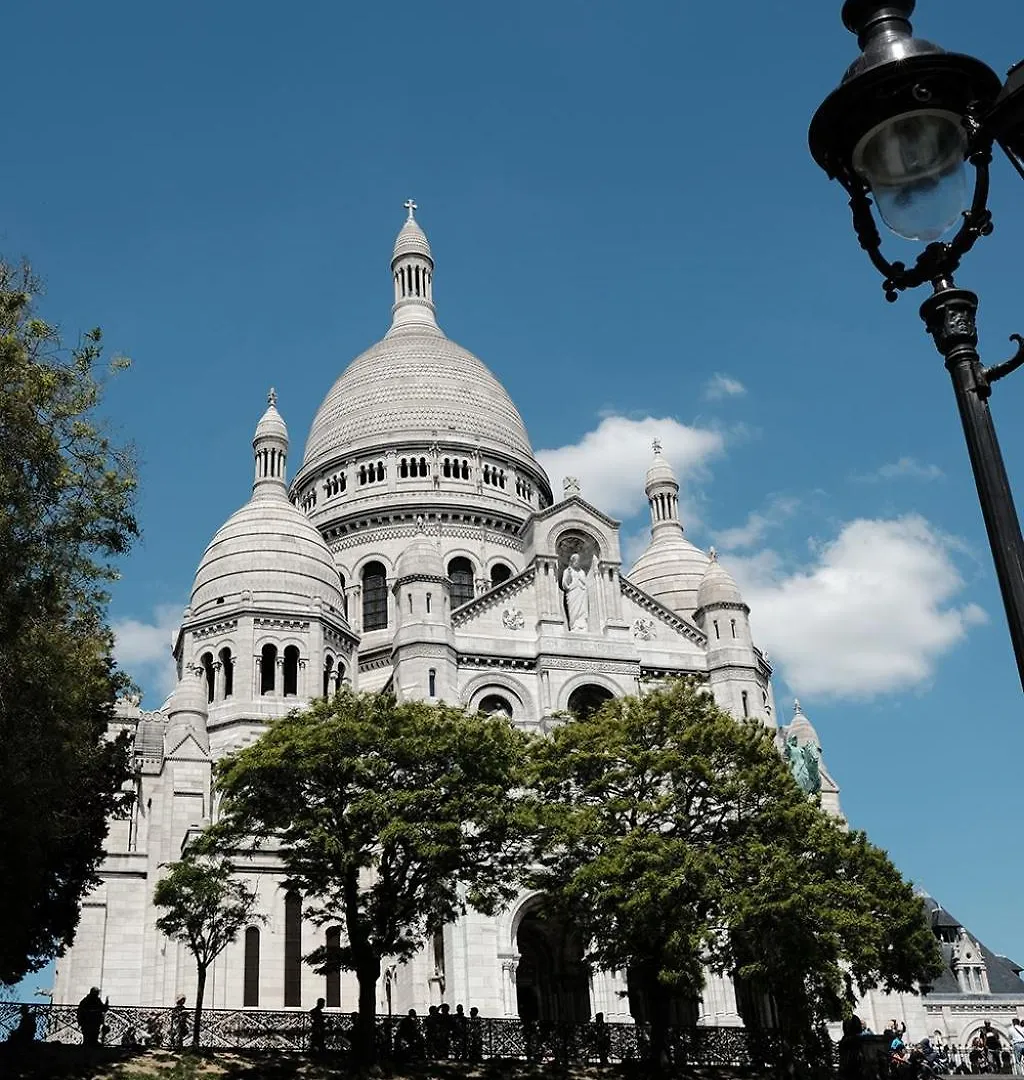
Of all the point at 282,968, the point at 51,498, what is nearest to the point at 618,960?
the point at 282,968

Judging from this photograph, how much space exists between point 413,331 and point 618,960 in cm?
5295

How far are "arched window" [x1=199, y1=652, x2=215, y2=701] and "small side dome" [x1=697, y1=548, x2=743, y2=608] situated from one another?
20252 mm

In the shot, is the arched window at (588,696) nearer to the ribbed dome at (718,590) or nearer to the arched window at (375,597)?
the ribbed dome at (718,590)

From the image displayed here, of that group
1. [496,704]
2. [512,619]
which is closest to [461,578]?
[512,619]

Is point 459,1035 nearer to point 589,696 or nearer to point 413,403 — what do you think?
point 589,696

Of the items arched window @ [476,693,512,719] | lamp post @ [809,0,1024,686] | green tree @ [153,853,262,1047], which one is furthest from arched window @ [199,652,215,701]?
lamp post @ [809,0,1024,686]

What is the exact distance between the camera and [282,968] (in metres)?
43.4

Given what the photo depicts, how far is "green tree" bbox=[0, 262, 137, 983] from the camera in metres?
23.5

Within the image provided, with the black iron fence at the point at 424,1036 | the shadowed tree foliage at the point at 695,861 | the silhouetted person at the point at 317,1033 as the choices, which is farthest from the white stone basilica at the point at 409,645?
the shadowed tree foliage at the point at 695,861

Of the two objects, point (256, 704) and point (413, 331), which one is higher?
point (413, 331)

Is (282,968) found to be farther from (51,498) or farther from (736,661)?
(51,498)

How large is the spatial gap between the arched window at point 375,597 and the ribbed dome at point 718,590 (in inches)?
670

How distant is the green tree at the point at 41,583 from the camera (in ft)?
77.1

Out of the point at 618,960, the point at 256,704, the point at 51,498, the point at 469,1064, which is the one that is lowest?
the point at 469,1064
